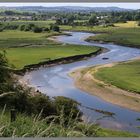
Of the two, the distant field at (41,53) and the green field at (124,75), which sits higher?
the distant field at (41,53)

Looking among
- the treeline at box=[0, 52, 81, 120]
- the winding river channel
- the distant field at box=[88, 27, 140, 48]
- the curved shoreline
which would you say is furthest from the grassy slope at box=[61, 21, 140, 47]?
the treeline at box=[0, 52, 81, 120]

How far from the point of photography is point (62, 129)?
317 cm

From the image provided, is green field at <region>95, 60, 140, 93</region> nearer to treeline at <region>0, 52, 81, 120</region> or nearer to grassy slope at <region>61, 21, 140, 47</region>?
grassy slope at <region>61, 21, 140, 47</region>

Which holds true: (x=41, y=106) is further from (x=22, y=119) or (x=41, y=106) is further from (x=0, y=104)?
(x=22, y=119)

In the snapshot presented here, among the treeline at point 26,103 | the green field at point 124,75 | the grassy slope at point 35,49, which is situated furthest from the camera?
the grassy slope at point 35,49

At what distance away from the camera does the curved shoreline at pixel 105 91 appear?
553 inches

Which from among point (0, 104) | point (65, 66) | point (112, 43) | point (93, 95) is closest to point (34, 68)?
point (65, 66)

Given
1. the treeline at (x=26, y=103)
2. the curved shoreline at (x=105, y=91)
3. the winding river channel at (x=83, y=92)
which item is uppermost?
the treeline at (x=26, y=103)

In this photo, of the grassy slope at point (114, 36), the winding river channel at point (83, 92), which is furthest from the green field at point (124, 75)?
the grassy slope at point (114, 36)

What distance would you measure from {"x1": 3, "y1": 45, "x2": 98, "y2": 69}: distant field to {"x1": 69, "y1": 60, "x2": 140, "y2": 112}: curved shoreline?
6.71ft

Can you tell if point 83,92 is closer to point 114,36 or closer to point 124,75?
point 124,75

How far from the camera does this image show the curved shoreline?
1405 centimetres

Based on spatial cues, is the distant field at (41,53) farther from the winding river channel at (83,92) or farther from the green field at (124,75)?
the green field at (124,75)

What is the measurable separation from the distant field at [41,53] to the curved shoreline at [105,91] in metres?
2.04
